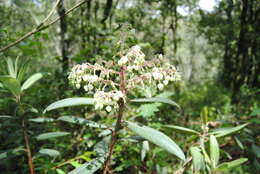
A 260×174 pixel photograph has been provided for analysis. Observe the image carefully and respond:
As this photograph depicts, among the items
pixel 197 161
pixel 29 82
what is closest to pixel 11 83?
pixel 29 82

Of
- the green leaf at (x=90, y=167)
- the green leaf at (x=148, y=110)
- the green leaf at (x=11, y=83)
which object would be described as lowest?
the green leaf at (x=90, y=167)

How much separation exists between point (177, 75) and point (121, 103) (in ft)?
1.23

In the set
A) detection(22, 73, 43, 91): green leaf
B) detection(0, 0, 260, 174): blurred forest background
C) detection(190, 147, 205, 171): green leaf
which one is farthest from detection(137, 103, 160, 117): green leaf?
detection(22, 73, 43, 91): green leaf

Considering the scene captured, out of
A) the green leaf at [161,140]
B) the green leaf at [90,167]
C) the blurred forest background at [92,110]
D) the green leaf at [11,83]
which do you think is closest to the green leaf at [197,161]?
the blurred forest background at [92,110]

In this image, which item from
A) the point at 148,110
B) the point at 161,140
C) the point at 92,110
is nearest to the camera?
the point at 161,140

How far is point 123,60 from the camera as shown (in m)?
1.03

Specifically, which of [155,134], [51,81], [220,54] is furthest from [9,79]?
[220,54]

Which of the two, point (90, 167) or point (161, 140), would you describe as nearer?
point (161, 140)

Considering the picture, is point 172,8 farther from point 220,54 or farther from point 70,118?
point 220,54

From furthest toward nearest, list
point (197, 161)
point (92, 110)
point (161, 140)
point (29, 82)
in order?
point (92, 110) → point (29, 82) → point (197, 161) → point (161, 140)

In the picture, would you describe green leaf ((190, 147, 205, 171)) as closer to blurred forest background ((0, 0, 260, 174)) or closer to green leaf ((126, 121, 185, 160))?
blurred forest background ((0, 0, 260, 174))

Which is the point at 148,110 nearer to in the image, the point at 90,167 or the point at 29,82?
the point at 90,167

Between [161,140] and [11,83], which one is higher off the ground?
[11,83]

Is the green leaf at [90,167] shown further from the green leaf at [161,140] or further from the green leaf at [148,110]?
the green leaf at [148,110]
